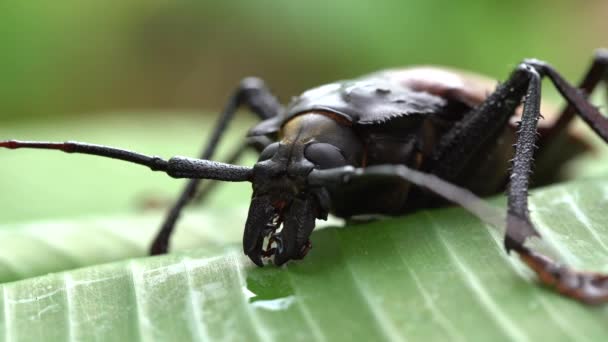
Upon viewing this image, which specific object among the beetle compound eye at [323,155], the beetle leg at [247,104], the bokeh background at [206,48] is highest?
the beetle compound eye at [323,155]

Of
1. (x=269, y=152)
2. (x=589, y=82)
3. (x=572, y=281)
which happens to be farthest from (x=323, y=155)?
(x=589, y=82)

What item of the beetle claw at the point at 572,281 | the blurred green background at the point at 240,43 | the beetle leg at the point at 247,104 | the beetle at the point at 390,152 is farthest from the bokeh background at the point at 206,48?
the beetle claw at the point at 572,281

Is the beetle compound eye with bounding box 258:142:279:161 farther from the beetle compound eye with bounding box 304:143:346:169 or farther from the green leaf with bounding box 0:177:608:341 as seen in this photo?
the green leaf with bounding box 0:177:608:341

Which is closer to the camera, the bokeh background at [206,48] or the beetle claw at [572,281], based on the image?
the beetle claw at [572,281]

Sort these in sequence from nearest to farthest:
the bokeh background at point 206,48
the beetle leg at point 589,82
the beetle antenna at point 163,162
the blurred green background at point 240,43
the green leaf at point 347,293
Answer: the green leaf at point 347,293
the beetle antenna at point 163,162
the beetle leg at point 589,82
the bokeh background at point 206,48
the blurred green background at point 240,43

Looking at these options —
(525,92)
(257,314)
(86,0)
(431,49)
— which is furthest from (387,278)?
(86,0)

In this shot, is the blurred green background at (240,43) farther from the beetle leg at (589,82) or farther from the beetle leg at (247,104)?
the beetle leg at (247,104)
